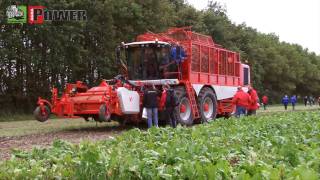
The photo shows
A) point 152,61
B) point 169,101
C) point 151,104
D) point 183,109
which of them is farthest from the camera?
point 183,109

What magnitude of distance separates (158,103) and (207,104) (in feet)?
12.3

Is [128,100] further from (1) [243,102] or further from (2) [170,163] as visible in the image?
(2) [170,163]

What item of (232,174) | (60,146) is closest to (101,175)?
(232,174)

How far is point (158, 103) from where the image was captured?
1700 centimetres

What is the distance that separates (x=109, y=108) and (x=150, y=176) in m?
11.9

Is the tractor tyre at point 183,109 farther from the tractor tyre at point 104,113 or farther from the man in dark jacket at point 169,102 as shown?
the tractor tyre at point 104,113

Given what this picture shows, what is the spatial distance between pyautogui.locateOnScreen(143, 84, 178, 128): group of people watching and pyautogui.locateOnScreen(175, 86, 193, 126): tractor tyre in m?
0.41

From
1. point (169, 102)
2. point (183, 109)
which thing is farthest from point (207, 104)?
point (169, 102)

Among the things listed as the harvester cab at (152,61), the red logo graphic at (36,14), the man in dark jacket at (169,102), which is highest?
the red logo graphic at (36,14)

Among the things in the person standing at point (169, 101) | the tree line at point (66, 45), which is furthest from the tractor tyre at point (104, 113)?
the tree line at point (66, 45)

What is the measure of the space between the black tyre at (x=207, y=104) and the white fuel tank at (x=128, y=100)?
3.26 meters

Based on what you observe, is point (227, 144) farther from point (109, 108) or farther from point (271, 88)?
point (271, 88)

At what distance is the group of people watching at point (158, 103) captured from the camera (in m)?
16.4

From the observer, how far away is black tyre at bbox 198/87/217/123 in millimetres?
19266
